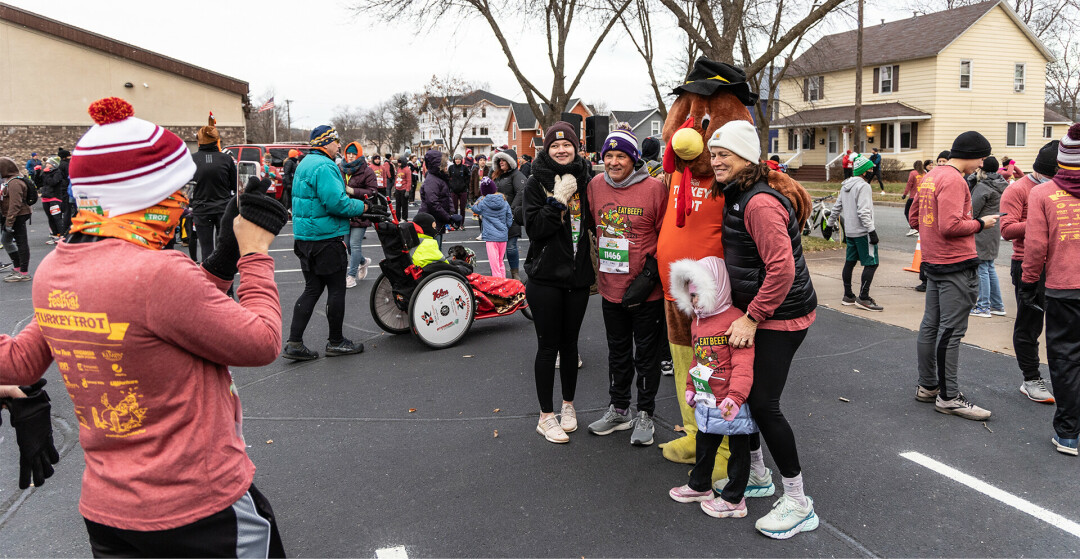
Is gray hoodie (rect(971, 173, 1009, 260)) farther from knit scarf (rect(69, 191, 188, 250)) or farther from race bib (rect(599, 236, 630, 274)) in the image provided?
knit scarf (rect(69, 191, 188, 250))

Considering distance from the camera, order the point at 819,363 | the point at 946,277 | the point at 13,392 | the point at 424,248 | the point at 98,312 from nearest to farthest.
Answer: the point at 98,312 < the point at 13,392 < the point at 946,277 < the point at 819,363 < the point at 424,248

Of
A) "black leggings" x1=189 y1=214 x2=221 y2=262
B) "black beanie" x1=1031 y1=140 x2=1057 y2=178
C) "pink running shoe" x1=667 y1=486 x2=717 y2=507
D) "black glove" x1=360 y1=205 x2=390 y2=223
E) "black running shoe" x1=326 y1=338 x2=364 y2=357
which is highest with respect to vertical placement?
"black beanie" x1=1031 y1=140 x2=1057 y2=178

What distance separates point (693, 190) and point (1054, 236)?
2.35 meters

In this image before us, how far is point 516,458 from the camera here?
13.3 ft

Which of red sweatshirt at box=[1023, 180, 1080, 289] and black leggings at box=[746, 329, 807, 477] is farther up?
red sweatshirt at box=[1023, 180, 1080, 289]

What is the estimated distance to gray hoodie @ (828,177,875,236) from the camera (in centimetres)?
788

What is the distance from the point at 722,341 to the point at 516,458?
153 cm

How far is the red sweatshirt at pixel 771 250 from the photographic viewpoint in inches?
116

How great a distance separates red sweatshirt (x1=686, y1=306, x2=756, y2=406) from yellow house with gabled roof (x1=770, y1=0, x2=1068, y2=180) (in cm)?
3358

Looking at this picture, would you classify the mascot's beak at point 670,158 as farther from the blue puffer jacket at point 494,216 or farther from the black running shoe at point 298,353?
the blue puffer jacket at point 494,216

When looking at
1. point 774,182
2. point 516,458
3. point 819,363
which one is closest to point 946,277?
point 819,363

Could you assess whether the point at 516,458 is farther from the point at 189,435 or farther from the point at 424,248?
the point at 424,248

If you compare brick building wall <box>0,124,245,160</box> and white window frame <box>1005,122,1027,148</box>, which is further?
white window frame <box>1005,122,1027,148</box>

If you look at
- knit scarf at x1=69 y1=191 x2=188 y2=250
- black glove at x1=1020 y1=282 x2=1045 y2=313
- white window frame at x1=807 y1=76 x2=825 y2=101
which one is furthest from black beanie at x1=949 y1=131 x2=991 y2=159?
white window frame at x1=807 y1=76 x2=825 y2=101
